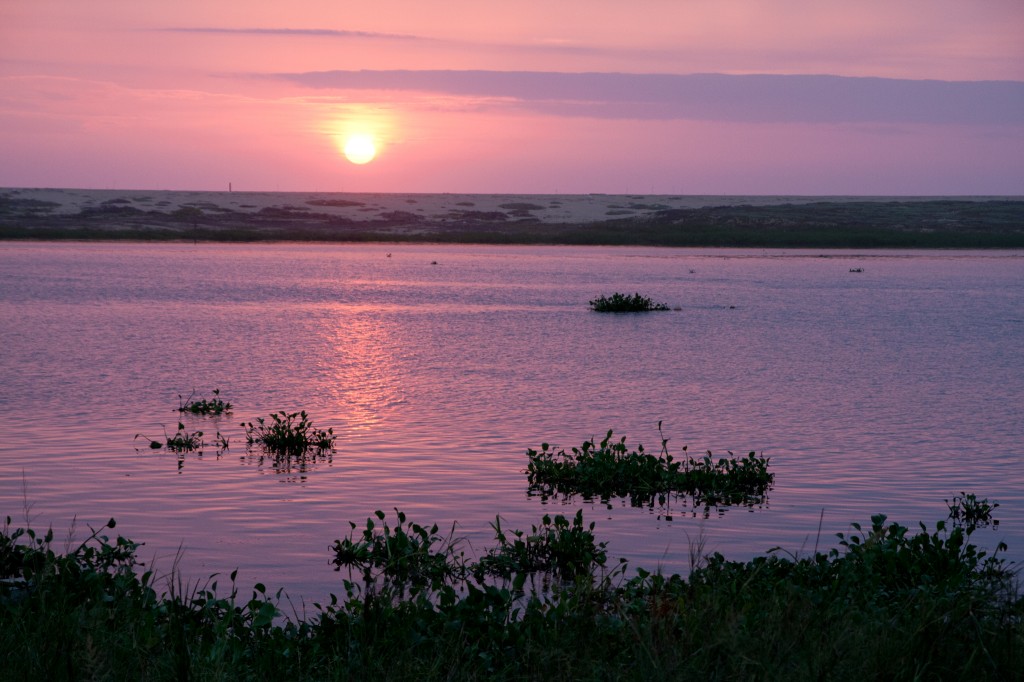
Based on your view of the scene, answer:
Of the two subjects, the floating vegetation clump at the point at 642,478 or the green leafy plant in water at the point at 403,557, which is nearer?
the green leafy plant in water at the point at 403,557

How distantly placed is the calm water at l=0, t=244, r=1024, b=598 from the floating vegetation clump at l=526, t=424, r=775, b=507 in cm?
45

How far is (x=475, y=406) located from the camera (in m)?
20.6

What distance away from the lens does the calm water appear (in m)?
12.6

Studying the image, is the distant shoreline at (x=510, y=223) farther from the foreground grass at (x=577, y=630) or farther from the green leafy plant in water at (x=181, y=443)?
the foreground grass at (x=577, y=630)

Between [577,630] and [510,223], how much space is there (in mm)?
158444

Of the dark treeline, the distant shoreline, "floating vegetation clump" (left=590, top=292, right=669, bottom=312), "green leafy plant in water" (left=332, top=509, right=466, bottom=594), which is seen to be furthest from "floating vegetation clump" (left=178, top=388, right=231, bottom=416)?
the dark treeline

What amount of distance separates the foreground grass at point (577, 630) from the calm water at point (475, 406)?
1930 millimetres

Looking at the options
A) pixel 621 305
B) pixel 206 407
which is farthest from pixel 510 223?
pixel 206 407

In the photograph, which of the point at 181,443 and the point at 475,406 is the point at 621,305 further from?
the point at 181,443

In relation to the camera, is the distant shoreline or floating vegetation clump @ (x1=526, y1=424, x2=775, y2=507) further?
the distant shoreline

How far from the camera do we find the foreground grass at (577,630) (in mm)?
6766

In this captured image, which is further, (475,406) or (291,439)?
(475,406)

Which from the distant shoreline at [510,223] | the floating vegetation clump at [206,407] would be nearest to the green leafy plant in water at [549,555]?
the floating vegetation clump at [206,407]

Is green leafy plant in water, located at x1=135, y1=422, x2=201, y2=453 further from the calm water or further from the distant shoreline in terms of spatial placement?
the distant shoreline
